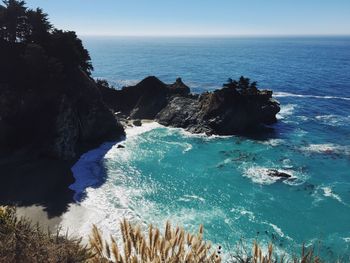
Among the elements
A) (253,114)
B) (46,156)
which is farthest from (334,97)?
(46,156)

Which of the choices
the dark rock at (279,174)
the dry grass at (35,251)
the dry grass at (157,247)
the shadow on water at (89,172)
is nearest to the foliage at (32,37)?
the shadow on water at (89,172)

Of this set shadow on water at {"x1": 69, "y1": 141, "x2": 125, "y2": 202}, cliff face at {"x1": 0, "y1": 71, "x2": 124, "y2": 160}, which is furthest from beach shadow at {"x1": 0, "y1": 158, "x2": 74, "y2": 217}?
cliff face at {"x1": 0, "y1": 71, "x2": 124, "y2": 160}

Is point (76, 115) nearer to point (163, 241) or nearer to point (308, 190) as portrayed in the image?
point (308, 190)

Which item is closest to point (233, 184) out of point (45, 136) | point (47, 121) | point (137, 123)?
point (45, 136)

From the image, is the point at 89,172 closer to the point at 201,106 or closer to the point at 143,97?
the point at 201,106

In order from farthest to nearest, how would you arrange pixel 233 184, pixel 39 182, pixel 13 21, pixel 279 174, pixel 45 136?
pixel 13 21, pixel 45 136, pixel 279 174, pixel 233 184, pixel 39 182

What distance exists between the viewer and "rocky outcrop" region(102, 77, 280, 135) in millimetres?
72188

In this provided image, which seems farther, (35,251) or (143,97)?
(143,97)

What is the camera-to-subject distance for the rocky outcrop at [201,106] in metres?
72.2

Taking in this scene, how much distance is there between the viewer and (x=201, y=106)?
77.4 metres

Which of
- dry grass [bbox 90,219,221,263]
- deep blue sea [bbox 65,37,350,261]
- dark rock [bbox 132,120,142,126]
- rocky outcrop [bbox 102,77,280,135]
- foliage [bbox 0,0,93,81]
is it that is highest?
foliage [bbox 0,0,93,81]

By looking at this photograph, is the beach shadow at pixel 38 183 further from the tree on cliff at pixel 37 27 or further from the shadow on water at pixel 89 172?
the tree on cliff at pixel 37 27

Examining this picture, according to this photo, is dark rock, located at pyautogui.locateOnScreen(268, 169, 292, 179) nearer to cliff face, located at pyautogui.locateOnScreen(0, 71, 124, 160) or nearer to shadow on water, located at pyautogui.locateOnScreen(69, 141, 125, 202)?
shadow on water, located at pyautogui.locateOnScreen(69, 141, 125, 202)

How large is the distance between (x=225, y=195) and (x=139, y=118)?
129 feet
